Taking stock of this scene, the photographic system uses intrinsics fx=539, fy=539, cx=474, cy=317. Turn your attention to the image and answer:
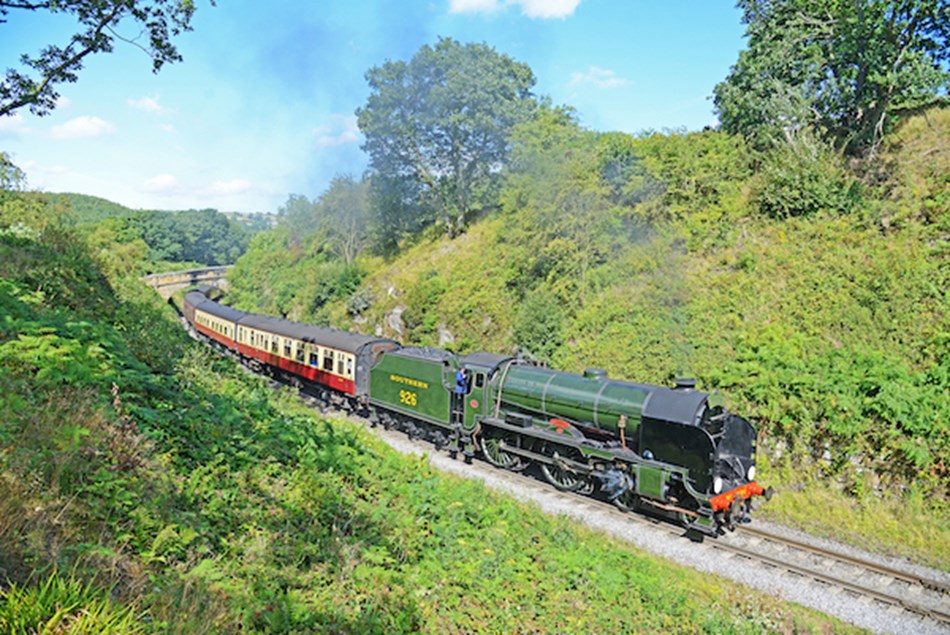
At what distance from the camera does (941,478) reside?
1183 centimetres

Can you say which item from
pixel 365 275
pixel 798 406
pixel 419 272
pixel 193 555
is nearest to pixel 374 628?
pixel 193 555

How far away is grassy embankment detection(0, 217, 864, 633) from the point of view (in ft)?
15.5

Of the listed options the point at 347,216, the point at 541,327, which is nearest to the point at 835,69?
the point at 541,327

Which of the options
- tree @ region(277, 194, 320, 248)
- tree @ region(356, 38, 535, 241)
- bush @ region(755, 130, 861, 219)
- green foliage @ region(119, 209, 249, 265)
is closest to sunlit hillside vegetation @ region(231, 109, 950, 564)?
bush @ region(755, 130, 861, 219)

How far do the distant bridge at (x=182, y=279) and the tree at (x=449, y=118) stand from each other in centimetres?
3528

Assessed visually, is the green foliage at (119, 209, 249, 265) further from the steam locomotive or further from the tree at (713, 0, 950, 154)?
the tree at (713, 0, 950, 154)

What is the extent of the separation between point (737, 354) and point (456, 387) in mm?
8647

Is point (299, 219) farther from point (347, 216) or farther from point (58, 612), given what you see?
point (58, 612)

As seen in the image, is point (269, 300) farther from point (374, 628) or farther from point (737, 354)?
point (374, 628)

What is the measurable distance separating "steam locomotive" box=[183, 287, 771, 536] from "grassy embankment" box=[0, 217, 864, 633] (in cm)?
207

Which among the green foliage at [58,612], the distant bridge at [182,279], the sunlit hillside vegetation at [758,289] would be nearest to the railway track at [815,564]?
the sunlit hillside vegetation at [758,289]

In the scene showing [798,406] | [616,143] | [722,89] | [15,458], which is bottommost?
[798,406]

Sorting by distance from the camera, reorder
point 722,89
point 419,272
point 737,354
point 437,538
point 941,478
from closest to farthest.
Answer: point 437,538 < point 941,478 < point 737,354 < point 722,89 < point 419,272

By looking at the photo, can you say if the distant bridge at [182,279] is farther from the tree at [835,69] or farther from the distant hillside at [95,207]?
the tree at [835,69]
